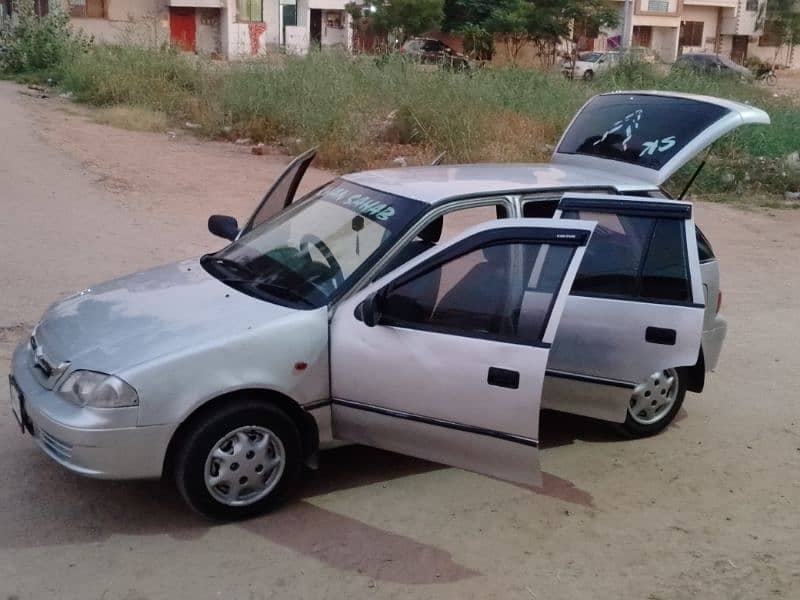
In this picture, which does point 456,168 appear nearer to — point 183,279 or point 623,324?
point 623,324

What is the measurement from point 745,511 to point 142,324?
3093 millimetres

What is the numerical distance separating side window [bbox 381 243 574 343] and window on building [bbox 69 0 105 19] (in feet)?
154

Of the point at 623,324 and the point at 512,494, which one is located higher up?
the point at 623,324

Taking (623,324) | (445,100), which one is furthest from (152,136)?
(623,324)

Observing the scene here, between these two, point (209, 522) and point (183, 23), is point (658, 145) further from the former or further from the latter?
point (183, 23)

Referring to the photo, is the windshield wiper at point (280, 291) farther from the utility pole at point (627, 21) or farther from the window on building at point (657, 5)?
the window on building at point (657, 5)

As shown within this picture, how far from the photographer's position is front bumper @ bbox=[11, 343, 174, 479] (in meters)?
3.86

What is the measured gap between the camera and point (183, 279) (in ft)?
15.8

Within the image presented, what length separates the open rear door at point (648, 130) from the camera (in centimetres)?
545

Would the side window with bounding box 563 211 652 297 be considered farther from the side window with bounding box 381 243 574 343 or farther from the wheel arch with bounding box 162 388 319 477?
the wheel arch with bounding box 162 388 319 477

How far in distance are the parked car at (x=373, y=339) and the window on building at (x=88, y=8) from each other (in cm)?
4597

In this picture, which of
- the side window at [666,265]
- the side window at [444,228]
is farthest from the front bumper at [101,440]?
the side window at [666,265]

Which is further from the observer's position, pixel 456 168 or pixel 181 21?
pixel 181 21

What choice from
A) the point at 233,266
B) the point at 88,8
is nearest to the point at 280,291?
the point at 233,266
